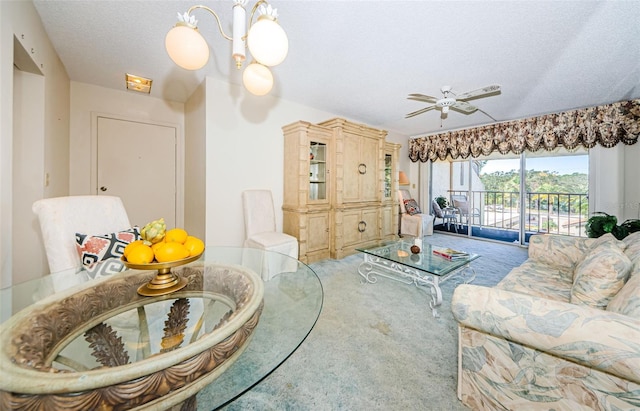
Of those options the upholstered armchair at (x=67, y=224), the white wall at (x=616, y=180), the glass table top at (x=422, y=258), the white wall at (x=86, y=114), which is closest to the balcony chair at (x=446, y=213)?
the white wall at (x=616, y=180)

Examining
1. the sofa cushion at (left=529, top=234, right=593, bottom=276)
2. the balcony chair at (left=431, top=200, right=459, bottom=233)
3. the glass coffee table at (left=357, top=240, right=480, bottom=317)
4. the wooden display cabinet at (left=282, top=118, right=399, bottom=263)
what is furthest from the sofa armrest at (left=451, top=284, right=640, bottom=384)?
the balcony chair at (left=431, top=200, right=459, bottom=233)

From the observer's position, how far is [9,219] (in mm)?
1531

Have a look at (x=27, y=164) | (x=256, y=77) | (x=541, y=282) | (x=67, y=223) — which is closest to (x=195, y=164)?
(x=27, y=164)

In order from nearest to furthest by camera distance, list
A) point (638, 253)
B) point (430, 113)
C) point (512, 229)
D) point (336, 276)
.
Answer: point (638, 253), point (336, 276), point (430, 113), point (512, 229)

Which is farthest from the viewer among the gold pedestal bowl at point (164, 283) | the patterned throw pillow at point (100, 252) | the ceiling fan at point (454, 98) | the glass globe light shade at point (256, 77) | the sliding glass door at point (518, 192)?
the sliding glass door at point (518, 192)

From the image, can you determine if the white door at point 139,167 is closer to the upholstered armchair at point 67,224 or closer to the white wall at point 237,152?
the white wall at point 237,152

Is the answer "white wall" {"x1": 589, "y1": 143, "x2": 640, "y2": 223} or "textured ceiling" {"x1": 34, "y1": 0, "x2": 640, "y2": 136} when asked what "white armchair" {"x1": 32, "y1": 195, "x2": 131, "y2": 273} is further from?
"white wall" {"x1": 589, "y1": 143, "x2": 640, "y2": 223}

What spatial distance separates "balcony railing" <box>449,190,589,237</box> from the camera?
432 centimetres

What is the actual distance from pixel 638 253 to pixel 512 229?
5075 millimetres

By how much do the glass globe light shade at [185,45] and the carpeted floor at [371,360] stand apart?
173cm

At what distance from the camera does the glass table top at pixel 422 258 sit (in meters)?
2.09

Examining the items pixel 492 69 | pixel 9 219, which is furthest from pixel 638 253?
pixel 9 219

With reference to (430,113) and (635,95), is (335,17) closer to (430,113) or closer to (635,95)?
(430,113)

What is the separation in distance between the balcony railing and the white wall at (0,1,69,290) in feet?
20.5
